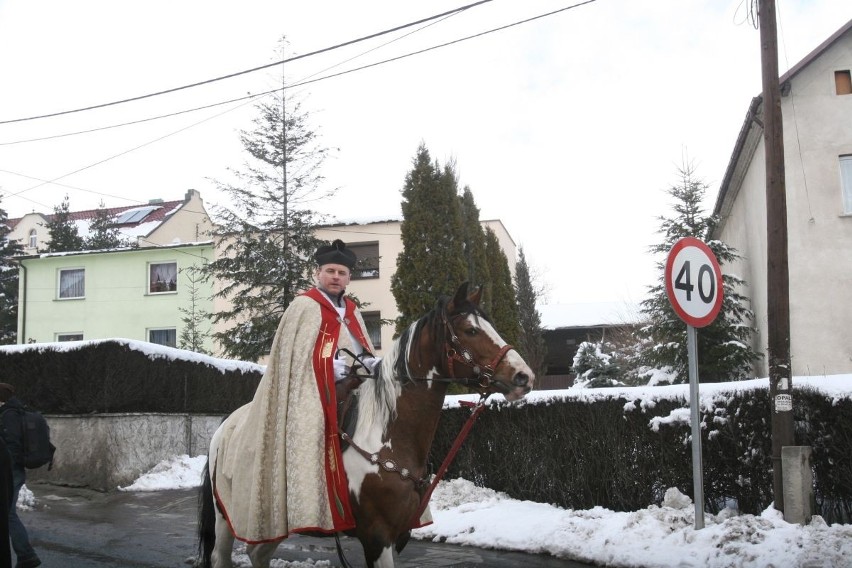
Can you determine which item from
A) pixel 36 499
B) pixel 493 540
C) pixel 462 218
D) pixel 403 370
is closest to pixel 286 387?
pixel 403 370

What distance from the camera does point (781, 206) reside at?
8.52 metres

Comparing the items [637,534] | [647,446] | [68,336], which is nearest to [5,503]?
[637,534]

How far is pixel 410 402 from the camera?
5.27 meters

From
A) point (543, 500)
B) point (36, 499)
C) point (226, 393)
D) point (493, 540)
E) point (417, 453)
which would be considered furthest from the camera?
point (226, 393)

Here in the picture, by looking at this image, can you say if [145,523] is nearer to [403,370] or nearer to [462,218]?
[403,370]

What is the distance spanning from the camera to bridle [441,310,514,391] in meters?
5.05

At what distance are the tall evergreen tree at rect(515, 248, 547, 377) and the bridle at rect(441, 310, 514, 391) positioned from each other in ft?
91.6

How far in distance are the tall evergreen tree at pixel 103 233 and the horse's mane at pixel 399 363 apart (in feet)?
147

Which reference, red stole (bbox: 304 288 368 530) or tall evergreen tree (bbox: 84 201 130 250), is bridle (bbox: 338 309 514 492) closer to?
red stole (bbox: 304 288 368 530)

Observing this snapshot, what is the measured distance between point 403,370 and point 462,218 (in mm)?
20676

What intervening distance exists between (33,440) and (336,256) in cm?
524

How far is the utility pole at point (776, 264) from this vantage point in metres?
7.75

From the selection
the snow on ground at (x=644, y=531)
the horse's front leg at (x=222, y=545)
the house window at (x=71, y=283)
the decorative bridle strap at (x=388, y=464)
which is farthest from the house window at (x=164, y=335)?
the decorative bridle strap at (x=388, y=464)

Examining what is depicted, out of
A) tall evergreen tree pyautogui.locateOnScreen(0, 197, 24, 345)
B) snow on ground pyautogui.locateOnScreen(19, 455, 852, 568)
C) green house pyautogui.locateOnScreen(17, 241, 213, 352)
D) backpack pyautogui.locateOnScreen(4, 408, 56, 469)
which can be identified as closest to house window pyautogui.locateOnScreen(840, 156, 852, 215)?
snow on ground pyautogui.locateOnScreen(19, 455, 852, 568)
